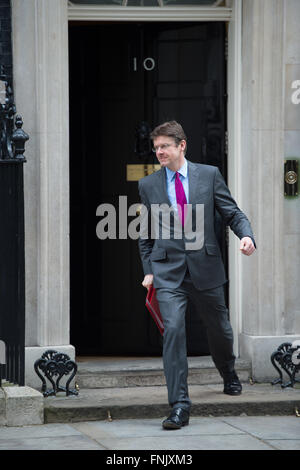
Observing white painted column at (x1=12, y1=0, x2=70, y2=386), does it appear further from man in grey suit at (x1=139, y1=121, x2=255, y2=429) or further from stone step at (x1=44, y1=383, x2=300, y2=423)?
Result: man in grey suit at (x1=139, y1=121, x2=255, y2=429)

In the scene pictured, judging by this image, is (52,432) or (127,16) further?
(127,16)

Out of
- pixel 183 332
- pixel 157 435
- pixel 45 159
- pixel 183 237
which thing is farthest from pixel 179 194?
pixel 157 435

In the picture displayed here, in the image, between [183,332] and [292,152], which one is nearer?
[183,332]

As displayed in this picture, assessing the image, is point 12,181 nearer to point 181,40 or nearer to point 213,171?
point 213,171

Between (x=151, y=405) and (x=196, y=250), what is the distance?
1171mm

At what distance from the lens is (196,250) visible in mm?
7484

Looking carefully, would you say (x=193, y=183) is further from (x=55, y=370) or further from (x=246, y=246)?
(x=55, y=370)

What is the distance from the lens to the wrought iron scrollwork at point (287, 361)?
860 cm

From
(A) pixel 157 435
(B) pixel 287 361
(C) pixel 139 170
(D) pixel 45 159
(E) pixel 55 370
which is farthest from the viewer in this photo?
(C) pixel 139 170

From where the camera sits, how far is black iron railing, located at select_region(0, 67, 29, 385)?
24.9 ft

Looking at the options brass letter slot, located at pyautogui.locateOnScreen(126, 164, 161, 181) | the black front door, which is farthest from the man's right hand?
brass letter slot, located at pyautogui.locateOnScreen(126, 164, 161, 181)

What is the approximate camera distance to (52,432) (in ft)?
23.7

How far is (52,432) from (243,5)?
3864 millimetres
